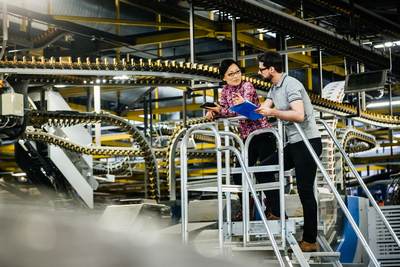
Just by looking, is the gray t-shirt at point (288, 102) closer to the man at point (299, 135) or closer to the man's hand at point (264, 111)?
the man at point (299, 135)

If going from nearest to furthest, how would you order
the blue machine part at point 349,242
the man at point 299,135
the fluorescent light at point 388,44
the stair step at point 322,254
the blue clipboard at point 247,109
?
1. the blue clipboard at point 247,109
2. the stair step at point 322,254
3. the man at point 299,135
4. the blue machine part at point 349,242
5. the fluorescent light at point 388,44

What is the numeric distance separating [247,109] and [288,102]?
1.56 feet

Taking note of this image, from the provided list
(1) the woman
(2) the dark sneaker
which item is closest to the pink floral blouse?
(1) the woman

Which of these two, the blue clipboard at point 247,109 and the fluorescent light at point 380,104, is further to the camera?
the fluorescent light at point 380,104

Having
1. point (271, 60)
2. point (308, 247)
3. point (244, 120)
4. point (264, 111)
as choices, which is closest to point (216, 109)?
point (244, 120)

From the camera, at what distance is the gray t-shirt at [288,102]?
4992 millimetres

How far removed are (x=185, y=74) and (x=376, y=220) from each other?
311 cm

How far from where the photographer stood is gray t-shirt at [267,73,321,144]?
4.99 meters

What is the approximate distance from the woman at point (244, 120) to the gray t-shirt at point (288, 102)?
1.08ft

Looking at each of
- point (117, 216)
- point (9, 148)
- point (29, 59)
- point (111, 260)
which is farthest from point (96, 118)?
point (111, 260)

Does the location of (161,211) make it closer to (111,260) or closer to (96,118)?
(96,118)

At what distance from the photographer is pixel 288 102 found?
16.5 feet

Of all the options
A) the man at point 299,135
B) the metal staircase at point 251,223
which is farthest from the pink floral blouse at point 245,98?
the man at point 299,135

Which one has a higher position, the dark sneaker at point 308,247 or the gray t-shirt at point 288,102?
the gray t-shirt at point 288,102
